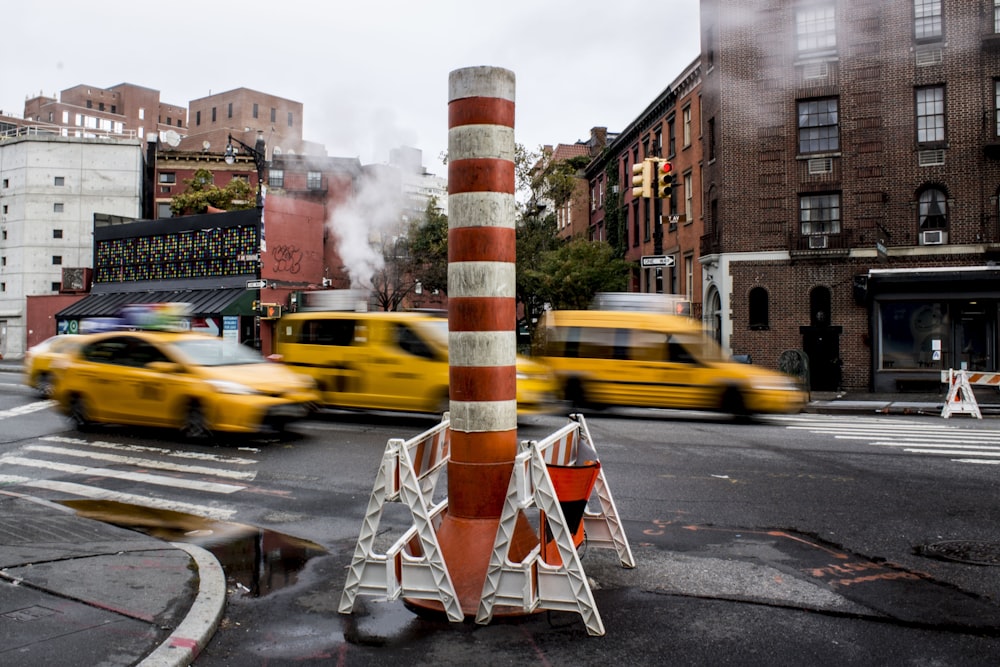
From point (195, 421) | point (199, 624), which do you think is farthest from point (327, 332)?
point (199, 624)

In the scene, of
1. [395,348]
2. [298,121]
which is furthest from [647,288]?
[298,121]

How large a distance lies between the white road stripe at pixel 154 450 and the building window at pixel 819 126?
23.0 meters

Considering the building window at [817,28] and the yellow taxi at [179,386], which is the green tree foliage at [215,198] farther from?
the yellow taxi at [179,386]

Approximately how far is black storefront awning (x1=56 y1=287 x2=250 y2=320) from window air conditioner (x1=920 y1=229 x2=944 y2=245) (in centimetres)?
2721

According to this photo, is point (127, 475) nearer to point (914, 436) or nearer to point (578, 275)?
point (914, 436)

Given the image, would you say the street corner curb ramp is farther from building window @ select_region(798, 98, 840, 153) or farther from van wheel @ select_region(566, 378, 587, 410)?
building window @ select_region(798, 98, 840, 153)

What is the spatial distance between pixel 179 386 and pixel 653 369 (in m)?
8.41

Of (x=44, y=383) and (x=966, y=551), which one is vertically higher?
(x=44, y=383)

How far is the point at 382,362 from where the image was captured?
13.3 meters

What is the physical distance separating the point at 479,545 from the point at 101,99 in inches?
4775

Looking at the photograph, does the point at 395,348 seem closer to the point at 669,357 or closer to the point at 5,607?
the point at 669,357

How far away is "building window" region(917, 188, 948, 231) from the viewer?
25953 millimetres

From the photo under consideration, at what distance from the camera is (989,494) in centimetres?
798

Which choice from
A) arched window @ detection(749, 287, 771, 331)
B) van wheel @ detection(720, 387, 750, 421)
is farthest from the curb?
arched window @ detection(749, 287, 771, 331)
